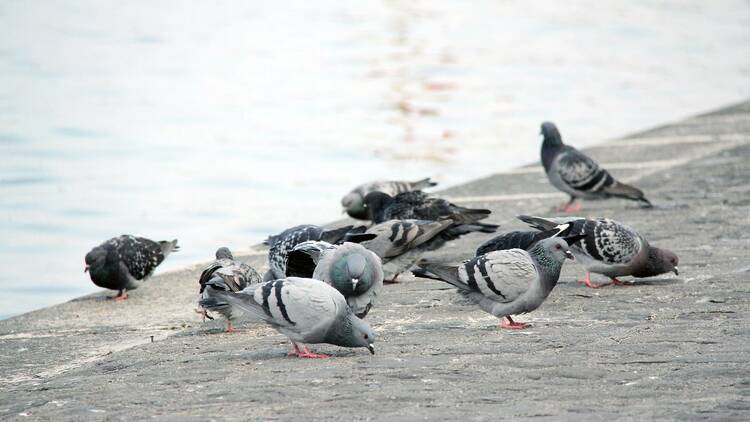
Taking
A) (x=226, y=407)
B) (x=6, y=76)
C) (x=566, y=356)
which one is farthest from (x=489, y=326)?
(x=6, y=76)

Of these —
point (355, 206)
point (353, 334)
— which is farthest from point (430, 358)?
point (355, 206)

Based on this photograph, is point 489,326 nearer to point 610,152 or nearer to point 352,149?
point 610,152

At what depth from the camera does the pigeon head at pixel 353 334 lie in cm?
646

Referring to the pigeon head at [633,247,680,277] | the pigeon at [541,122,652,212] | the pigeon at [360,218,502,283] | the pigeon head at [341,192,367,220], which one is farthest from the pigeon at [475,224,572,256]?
the pigeon at [541,122,652,212]

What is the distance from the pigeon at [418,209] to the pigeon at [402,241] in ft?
0.62

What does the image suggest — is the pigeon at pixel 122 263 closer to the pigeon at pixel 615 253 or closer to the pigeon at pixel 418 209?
the pigeon at pixel 418 209

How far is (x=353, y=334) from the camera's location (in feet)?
21.2

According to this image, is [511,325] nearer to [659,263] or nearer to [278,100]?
[659,263]

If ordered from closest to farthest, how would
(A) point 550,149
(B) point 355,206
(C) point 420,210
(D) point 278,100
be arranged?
1. (C) point 420,210
2. (B) point 355,206
3. (A) point 550,149
4. (D) point 278,100

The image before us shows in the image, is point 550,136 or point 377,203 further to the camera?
point 550,136

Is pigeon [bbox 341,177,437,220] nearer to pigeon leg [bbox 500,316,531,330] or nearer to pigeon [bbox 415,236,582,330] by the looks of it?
pigeon [bbox 415,236,582,330]

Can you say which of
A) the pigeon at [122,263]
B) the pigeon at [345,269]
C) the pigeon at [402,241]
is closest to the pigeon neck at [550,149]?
the pigeon at [402,241]

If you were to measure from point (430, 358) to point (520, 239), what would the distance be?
165 centimetres

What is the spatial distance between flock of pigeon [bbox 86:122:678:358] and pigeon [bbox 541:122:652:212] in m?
0.19
